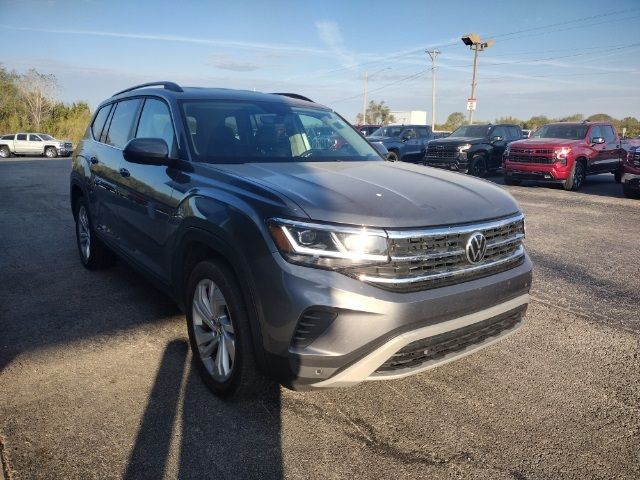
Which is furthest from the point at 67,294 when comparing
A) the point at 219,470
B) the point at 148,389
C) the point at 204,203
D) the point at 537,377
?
the point at 537,377

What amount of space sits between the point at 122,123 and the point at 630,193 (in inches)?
456

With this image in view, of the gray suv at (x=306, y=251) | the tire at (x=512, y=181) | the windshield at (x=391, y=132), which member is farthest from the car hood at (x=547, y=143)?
the gray suv at (x=306, y=251)

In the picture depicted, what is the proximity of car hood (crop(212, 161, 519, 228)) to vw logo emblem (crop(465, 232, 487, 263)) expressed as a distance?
93mm

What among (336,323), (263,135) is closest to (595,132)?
(263,135)

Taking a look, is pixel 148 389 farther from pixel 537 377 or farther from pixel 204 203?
pixel 537 377

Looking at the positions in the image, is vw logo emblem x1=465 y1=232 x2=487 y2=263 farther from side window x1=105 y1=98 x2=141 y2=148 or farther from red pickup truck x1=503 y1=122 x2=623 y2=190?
red pickup truck x1=503 y1=122 x2=623 y2=190

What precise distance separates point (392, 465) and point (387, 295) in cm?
81

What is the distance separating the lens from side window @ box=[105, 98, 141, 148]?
439 cm

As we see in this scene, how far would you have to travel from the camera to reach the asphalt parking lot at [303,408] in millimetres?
2445

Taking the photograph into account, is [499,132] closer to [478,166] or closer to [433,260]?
[478,166]

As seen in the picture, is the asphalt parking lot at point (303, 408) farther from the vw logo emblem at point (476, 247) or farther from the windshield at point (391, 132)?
the windshield at point (391, 132)

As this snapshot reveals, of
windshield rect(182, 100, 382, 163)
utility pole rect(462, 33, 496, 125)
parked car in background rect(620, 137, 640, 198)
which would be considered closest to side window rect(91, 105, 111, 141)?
windshield rect(182, 100, 382, 163)

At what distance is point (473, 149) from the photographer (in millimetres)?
16156

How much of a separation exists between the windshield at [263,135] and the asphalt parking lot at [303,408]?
1.43 meters
